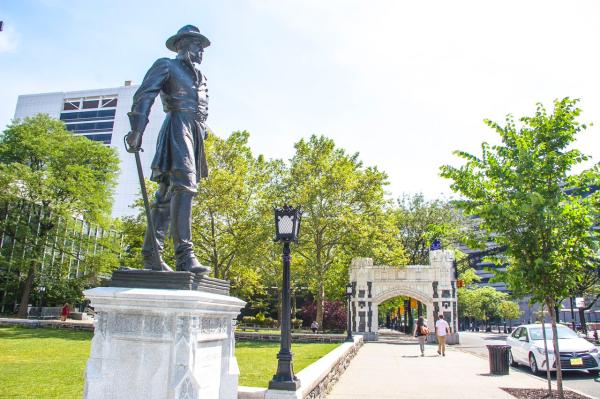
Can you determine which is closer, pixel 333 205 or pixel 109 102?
pixel 333 205

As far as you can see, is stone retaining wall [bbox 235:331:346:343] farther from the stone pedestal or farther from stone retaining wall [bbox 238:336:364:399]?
the stone pedestal

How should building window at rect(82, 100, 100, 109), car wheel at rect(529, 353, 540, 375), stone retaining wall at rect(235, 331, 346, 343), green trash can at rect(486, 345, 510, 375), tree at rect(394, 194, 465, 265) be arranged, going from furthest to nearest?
1. building window at rect(82, 100, 100, 109)
2. tree at rect(394, 194, 465, 265)
3. stone retaining wall at rect(235, 331, 346, 343)
4. car wheel at rect(529, 353, 540, 375)
5. green trash can at rect(486, 345, 510, 375)

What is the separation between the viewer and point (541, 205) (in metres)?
8.58

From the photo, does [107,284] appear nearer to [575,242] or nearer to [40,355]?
[575,242]

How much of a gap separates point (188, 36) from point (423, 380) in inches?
396

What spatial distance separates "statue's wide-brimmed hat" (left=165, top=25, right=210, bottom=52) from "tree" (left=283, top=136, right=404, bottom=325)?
69.0ft

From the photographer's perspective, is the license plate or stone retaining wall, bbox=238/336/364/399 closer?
stone retaining wall, bbox=238/336/364/399

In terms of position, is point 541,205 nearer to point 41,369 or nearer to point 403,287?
point 41,369

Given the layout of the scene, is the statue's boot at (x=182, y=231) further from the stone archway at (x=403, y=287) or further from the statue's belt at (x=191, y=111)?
the stone archway at (x=403, y=287)

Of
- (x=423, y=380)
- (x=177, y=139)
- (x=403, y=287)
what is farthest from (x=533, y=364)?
(x=403, y=287)

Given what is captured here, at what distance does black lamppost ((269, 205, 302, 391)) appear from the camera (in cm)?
689

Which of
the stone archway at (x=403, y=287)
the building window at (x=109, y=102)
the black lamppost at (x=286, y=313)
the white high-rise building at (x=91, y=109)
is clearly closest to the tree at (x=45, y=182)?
the stone archway at (x=403, y=287)

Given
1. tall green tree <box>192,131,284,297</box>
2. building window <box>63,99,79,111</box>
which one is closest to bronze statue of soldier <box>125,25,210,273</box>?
tall green tree <box>192,131,284,297</box>

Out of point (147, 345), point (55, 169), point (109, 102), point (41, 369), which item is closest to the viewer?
point (147, 345)
